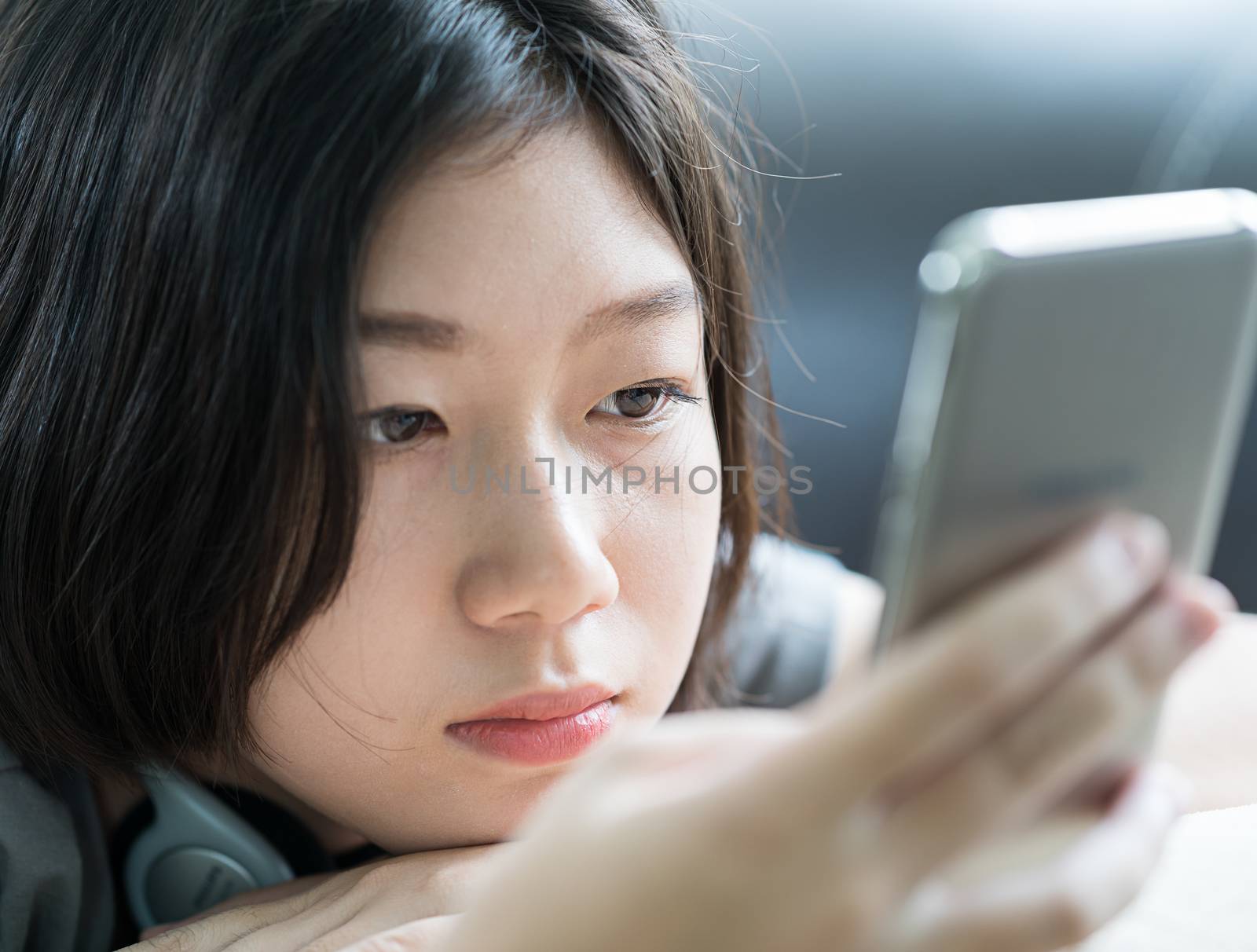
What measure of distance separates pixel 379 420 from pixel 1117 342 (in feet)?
0.86

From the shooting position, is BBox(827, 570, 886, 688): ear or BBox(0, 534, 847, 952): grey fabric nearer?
BBox(0, 534, 847, 952): grey fabric

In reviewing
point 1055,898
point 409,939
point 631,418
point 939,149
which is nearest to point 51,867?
point 409,939

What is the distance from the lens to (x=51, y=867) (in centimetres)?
52

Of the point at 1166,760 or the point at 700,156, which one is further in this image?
the point at 1166,760

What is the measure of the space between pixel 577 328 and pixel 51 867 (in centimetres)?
34

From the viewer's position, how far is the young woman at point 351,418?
427 millimetres

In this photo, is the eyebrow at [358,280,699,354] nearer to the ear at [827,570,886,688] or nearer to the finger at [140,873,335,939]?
the finger at [140,873,335,939]

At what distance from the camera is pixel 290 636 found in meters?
0.45

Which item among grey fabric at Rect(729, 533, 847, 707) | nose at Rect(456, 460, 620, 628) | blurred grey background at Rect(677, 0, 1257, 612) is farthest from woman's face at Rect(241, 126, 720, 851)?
blurred grey background at Rect(677, 0, 1257, 612)

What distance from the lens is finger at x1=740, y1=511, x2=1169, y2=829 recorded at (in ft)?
0.80

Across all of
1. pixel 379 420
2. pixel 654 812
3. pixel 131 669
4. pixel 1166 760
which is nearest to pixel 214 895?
pixel 131 669

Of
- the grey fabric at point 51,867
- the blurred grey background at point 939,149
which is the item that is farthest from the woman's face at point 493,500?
the blurred grey background at point 939,149

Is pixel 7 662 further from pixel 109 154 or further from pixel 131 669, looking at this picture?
pixel 109 154

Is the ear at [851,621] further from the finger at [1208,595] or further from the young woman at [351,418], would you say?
the finger at [1208,595]
